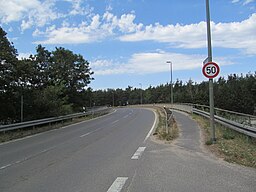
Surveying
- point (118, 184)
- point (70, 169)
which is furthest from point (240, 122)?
point (118, 184)

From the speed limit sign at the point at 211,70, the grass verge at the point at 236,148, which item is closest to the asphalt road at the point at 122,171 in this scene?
the grass verge at the point at 236,148

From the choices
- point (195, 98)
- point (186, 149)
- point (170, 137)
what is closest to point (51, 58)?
point (170, 137)

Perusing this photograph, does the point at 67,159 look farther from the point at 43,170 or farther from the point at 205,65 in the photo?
the point at 205,65

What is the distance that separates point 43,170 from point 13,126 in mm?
13013

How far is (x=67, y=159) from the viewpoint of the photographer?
11.2 m

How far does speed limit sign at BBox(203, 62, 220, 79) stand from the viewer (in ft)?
45.6

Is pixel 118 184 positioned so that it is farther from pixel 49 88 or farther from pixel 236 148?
pixel 49 88

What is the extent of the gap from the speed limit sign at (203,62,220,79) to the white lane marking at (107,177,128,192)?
289 inches

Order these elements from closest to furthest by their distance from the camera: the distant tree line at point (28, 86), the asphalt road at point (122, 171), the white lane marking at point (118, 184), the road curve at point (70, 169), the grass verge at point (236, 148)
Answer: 1. the white lane marking at point (118, 184)
2. the asphalt road at point (122, 171)
3. the road curve at point (70, 169)
4. the grass verge at point (236, 148)
5. the distant tree line at point (28, 86)

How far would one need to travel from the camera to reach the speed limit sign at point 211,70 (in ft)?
45.6

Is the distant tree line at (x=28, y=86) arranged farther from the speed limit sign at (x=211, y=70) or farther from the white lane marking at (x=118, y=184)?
the white lane marking at (x=118, y=184)

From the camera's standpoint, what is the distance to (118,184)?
292 inches

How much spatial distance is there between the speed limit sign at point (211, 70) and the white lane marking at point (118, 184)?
734 cm

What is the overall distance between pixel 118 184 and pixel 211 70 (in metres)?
8.02
